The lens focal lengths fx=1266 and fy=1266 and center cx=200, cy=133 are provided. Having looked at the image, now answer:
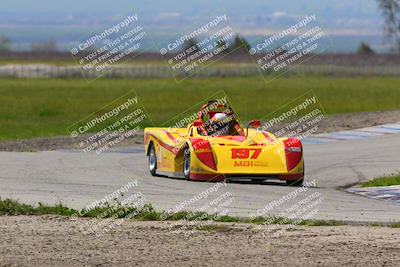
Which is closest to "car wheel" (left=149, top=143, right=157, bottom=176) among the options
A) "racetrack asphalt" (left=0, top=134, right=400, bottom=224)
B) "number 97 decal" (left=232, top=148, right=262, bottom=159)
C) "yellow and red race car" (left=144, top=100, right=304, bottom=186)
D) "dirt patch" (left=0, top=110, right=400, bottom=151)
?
"racetrack asphalt" (left=0, top=134, right=400, bottom=224)

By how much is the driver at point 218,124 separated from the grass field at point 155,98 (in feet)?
37.8

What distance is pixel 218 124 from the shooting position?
72.4 feet

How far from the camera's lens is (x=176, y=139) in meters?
22.0

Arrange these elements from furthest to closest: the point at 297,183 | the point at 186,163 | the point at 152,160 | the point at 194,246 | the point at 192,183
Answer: the point at 152,160, the point at 186,163, the point at 297,183, the point at 192,183, the point at 194,246

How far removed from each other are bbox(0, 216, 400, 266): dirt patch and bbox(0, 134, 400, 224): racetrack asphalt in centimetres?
155

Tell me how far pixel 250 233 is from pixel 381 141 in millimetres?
13721

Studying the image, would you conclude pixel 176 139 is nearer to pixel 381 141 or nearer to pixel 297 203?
pixel 297 203

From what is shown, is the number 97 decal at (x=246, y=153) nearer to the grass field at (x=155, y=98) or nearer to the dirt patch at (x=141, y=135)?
the dirt patch at (x=141, y=135)

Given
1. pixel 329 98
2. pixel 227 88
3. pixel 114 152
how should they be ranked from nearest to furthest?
pixel 114 152
pixel 329 98
pixel 227 88

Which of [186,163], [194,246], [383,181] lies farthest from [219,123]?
[194,246]

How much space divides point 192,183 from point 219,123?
171cm

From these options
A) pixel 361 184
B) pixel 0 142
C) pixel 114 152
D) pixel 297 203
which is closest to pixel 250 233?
pixel 297 203

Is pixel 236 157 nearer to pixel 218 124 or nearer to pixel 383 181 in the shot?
pixel 218 124

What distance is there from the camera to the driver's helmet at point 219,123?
2202cm
